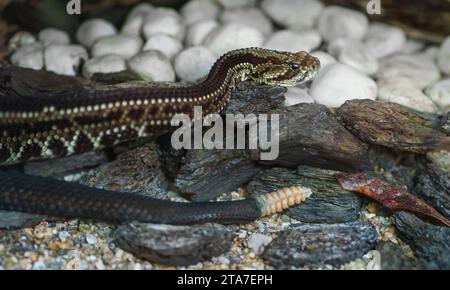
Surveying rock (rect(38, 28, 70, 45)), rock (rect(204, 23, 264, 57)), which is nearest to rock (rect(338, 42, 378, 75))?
rock (rect(204, 23, 264, 57))

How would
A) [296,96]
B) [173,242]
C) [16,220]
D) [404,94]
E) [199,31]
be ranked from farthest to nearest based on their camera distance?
[199,31]
[404,94]
[296,96]
[16,220]
[173,242]

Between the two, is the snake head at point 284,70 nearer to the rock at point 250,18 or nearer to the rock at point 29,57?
the rock at point 250,18

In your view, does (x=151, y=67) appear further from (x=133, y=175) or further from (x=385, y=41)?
(x=385, y=41)

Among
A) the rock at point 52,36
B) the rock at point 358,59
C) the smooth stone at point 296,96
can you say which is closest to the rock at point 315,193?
the smooth stone at point 296,96

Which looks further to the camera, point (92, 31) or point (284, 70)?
point (92, 31)

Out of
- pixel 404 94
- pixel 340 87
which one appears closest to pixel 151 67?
pixel 340 87

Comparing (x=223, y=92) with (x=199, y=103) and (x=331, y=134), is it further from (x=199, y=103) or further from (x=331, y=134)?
(x=331, y=134)

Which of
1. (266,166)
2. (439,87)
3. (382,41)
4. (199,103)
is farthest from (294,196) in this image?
(382,41)
